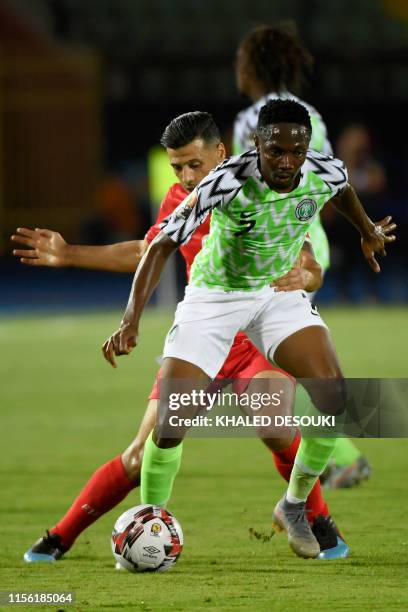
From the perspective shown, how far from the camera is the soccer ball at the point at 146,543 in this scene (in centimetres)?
510

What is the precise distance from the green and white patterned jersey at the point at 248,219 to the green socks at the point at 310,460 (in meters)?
0.63

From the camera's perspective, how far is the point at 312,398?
5219 millimetres

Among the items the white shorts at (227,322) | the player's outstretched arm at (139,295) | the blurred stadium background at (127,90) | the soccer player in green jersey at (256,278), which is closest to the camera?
the player's outstretched arm at (139,295)

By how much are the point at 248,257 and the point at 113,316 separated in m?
10.6

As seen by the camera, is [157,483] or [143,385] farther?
[143,385]

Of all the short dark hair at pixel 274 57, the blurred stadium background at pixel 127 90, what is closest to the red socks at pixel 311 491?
the short dark hair at pixel 274 57

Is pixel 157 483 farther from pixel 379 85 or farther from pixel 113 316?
pixel 379 85

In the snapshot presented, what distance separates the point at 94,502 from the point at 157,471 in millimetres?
411

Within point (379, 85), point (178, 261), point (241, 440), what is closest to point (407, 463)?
point (241, 440)

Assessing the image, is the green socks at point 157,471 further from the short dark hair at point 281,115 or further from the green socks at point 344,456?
the green socks at point 344,456

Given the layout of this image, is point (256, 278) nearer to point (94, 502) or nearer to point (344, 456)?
point (94, 502)

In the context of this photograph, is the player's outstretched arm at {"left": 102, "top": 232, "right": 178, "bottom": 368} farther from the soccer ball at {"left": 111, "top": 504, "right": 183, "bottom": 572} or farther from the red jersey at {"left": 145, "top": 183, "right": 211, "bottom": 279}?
the soccer ball at {"left": 111, "top": 504, "right": 183, "bottom": 572}

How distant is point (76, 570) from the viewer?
5246mm

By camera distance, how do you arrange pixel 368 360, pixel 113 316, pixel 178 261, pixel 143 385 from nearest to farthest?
pixel 143 385, pixel 368 360, pixel 113 316, pixel 178 261
